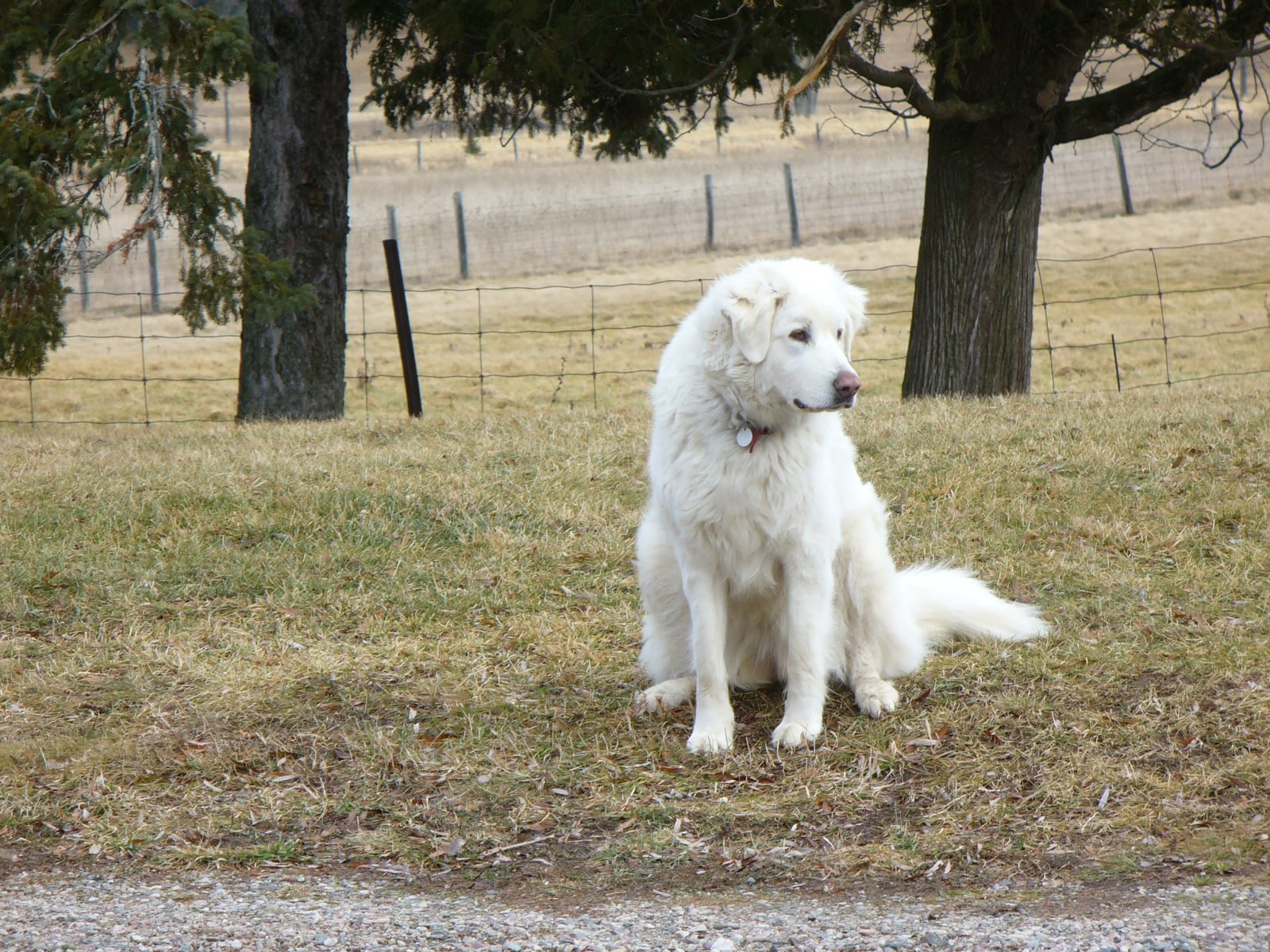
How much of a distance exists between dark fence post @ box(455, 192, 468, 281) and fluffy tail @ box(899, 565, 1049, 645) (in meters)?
23.8

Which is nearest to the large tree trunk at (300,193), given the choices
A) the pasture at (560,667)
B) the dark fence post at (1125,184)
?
the pasture at (560,667)

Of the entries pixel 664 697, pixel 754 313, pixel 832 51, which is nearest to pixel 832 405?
pixel 754 313

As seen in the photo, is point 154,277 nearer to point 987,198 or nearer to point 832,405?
point 987,198

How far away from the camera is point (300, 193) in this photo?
34.3ft

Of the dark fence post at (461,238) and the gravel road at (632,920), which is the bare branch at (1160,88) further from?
the dark fence post at (461,238)

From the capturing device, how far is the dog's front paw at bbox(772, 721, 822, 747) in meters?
4.42

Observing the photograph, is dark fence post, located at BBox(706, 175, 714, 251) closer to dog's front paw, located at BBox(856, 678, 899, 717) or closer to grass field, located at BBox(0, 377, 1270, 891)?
grass field, located at BBox(0, 377, 1270, 891)

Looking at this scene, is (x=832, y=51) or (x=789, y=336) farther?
(x=832, y=51)

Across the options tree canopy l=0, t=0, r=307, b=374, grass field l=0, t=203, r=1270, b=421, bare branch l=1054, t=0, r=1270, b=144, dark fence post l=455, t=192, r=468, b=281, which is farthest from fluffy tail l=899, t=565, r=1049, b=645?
dark fence post l=455, t=192, r=468, b=281

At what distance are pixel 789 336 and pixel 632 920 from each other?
1878 millimetres

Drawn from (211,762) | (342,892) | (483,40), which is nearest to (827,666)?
(342,892)

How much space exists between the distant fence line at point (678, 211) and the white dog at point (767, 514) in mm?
23397

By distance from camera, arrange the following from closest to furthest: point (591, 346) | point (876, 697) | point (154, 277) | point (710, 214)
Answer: point (876, 697), point (591, 346), point (154, 277), point (710, 214)

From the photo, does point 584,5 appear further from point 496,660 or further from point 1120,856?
point 1120,856
